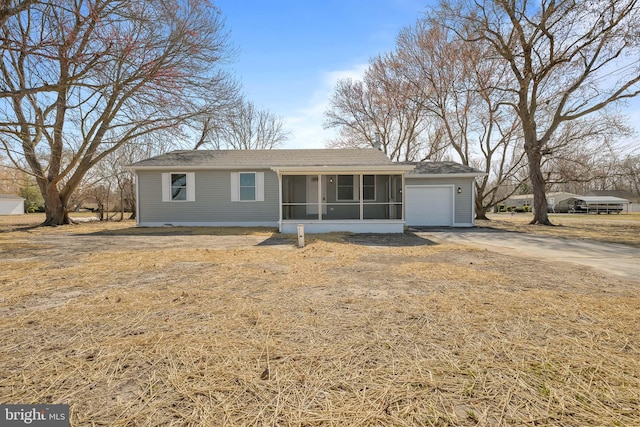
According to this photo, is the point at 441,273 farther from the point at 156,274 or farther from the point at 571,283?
the point at 156,274

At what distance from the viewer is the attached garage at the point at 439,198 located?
1445 cm

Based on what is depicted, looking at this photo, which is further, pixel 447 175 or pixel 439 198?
pixel 439 198

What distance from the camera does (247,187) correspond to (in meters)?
14.0

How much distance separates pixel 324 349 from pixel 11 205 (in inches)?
2007

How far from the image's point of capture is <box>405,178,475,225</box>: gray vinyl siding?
14.4m

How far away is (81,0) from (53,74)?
3.20m

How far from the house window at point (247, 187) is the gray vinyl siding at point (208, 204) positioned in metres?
0.27

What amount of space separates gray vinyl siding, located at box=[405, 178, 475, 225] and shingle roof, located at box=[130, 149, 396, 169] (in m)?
2.53

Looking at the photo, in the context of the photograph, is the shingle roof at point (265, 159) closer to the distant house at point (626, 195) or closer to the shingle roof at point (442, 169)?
the shingle roof at point (442, 169)

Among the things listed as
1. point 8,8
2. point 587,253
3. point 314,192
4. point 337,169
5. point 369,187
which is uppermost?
point 8,8

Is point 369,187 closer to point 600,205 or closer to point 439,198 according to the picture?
point 439,198

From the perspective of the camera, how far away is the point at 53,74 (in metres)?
8.51

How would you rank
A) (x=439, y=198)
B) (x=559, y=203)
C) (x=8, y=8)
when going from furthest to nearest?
(x=559, y=203) < (x=439, y=198) < (x=8, y=8)

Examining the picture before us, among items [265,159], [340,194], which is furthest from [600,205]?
[265,159]
